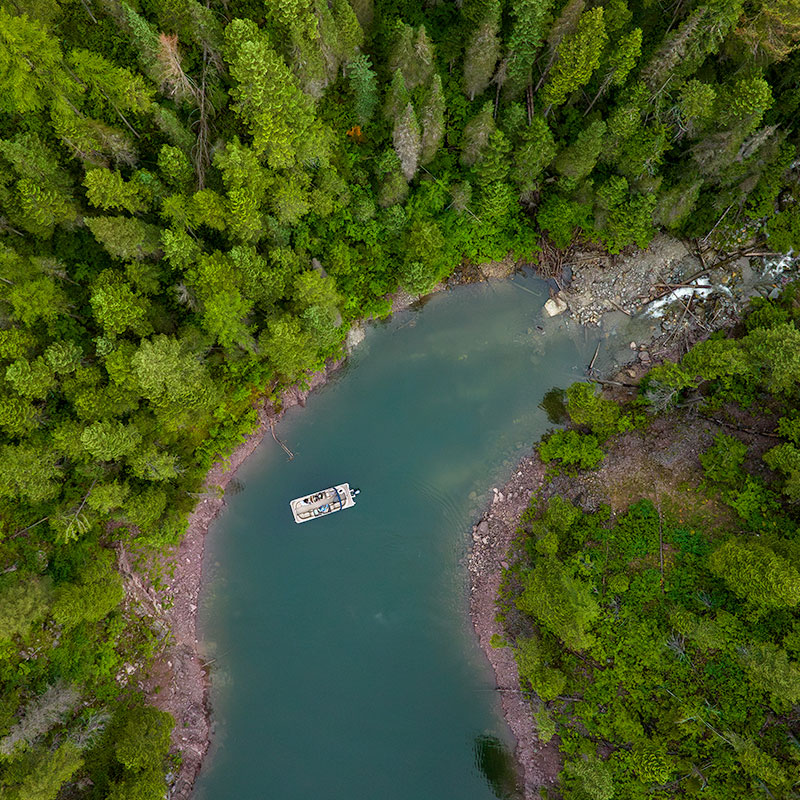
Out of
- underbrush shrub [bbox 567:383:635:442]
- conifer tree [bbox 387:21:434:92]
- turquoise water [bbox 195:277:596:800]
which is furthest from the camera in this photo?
turquoise water [bbox 195:277:596:800]

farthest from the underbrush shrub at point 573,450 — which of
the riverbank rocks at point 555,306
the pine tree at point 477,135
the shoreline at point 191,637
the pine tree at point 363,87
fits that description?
the pine tree at point 363,87

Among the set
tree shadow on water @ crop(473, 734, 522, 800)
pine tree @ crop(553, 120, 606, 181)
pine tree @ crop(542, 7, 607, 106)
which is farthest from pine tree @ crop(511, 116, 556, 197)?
tree shadow on water @ crop(473, 734, 522, 800)

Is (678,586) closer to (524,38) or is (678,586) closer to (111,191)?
(524,38)

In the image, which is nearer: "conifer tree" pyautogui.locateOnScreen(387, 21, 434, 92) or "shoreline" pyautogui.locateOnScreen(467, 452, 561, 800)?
"conifer tree" pyautogui.locateOnScreen(387, 21, 434, 92)

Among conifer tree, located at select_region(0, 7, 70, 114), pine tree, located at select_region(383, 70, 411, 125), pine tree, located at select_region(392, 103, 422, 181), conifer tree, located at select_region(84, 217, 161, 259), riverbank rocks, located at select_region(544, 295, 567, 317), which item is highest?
conifer tree, located at select_region(0, 7, 70, 114)

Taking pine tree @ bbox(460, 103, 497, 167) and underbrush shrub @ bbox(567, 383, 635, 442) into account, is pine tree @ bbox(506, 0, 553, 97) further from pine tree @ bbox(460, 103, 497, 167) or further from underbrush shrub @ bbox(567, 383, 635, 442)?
underbrush shrub @ bbox(567, 383, 635, 442)

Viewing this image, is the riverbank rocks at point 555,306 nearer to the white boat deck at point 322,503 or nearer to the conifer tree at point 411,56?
the conifer tree at point 411,56

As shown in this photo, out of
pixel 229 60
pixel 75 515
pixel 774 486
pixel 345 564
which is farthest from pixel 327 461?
pixel 774 486
